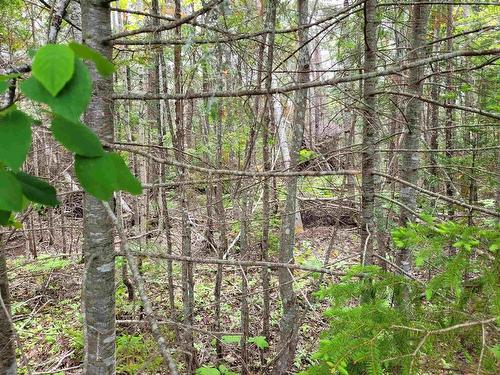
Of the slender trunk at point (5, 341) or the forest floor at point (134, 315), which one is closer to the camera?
the slender trunk at point (5, 341)

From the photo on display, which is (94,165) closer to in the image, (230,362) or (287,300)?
(287,300)

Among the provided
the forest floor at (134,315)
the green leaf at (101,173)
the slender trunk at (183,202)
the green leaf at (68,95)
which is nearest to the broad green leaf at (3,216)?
the green leaf at (101,173)

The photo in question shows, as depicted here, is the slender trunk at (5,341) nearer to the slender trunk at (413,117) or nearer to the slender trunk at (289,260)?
the slender trunk at (289,260)

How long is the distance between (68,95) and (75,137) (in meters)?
0.12

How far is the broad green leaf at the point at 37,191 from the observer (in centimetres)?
94

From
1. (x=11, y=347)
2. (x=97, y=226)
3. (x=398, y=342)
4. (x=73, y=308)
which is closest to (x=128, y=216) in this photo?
(x=73, y=308)

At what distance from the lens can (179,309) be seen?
20.5ft

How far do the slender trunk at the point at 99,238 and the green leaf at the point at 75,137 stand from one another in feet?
4.28

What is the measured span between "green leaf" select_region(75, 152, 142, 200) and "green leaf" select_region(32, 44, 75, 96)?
21 centimetres

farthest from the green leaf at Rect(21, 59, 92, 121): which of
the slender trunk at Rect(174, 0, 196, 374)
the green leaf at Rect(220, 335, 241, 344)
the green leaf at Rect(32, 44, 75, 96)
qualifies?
the green leaf at Rect(220, 335, 241, 344)

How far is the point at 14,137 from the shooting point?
730mm

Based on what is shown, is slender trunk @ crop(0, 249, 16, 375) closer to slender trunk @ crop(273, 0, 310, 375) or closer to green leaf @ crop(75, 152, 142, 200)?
green leaf @ crop(75, 152, 142, 200)

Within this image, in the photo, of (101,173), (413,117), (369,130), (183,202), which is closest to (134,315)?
(183,202)

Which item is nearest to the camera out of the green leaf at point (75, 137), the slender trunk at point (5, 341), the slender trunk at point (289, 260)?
the green leaf at point (75, 137)
